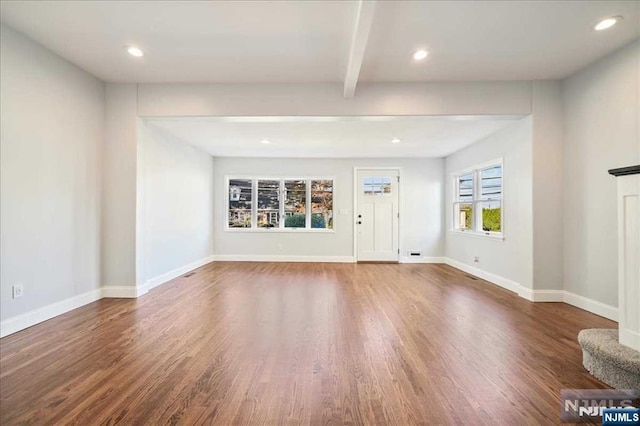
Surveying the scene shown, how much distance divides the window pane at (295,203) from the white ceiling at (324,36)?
3.79 meters

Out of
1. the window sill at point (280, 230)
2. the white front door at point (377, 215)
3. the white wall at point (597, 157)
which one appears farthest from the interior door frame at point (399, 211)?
the white wall at point (597, 157)

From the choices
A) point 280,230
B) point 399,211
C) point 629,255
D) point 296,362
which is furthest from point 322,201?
point 629,255

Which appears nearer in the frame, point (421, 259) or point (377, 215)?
point (421, 259)

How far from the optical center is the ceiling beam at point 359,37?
6.78 ft

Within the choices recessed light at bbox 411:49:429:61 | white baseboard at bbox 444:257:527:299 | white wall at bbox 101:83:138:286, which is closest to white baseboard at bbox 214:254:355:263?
white baseboard at bbox 444:257:527:299

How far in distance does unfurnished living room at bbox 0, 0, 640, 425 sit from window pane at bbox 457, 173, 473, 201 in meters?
0.66

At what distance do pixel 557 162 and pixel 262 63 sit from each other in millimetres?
3736

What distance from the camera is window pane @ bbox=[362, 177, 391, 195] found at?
7.04m

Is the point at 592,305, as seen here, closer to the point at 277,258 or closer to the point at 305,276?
the point at 305,276

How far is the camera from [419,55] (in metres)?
2.97

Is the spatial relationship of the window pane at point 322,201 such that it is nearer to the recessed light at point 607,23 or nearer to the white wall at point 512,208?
the white wall at point 512,208

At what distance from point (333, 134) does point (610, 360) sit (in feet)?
13.7

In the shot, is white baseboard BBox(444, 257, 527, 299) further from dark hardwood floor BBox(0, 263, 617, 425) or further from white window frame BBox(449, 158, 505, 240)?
white window frame BBox(449, 158, 505, 240)

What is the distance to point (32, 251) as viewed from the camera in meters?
2.80
